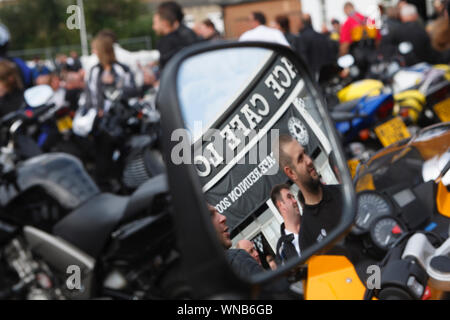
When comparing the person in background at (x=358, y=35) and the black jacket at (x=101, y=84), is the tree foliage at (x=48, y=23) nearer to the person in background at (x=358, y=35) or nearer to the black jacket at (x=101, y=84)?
the person in background at (x=358, y=35)

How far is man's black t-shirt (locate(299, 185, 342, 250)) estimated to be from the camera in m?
0.99

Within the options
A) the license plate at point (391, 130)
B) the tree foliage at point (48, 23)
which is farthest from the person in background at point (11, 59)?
the tree foliage at point (48, 23)

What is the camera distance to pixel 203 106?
3.07 feet

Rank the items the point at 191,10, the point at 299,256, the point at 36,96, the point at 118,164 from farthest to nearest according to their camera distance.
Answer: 1. the point at 191,10
2. the point at 118,164
3. the point at 36,96
4. the point at 299,256

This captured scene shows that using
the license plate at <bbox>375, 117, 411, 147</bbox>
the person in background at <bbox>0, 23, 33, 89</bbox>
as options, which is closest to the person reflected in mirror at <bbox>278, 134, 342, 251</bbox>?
the license plate at <bbox>375, 117, 411, 147</bbox>

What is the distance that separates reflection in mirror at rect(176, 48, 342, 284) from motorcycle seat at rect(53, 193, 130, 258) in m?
1.75

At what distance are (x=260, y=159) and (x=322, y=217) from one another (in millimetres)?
154

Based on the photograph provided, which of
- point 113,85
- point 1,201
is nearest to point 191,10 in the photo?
point 113,85

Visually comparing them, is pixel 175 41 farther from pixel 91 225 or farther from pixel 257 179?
pixel 257 179

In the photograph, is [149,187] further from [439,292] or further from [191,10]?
[191,10]

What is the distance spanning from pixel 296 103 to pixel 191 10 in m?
47.0

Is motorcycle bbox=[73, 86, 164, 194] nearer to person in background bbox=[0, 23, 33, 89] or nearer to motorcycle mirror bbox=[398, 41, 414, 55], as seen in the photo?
person in background bbox=[0, 23, 33, 89]

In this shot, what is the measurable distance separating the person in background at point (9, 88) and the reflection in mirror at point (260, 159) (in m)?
4.29

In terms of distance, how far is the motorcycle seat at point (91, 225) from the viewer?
2.64 m
